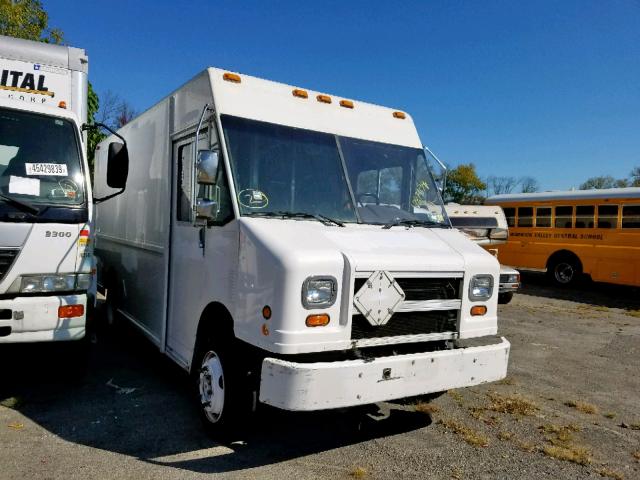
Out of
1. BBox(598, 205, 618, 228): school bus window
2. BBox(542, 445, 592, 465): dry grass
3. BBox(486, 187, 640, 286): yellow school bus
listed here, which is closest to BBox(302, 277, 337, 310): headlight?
BBox(542, 445, 592, 465): dry grass

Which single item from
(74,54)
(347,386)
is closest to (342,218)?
(347,386)

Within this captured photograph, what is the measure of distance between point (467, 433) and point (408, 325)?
4.25 ft

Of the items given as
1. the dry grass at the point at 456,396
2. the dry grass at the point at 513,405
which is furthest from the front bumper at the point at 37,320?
the dry grass at the point at 513,405

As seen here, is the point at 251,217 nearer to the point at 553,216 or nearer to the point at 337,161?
the point at 337,161

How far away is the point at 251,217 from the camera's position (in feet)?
12.9

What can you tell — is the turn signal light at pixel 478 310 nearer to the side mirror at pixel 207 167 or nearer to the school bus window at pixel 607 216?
the side mirror at pixel 207 167

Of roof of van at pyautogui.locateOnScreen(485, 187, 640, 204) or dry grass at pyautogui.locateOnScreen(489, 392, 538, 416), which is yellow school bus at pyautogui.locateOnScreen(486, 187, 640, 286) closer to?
roof of van at pyautogui.locateOnScreen(485, 187, 640, 204)

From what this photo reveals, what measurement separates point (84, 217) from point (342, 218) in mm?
2408

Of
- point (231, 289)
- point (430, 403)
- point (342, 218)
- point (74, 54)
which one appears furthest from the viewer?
point (74, 54)

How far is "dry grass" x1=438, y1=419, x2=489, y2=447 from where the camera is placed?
4.33 m

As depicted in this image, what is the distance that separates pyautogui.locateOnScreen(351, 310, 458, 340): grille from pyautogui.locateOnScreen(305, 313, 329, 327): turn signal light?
26cm

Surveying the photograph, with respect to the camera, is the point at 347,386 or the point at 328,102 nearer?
the point at 347,386

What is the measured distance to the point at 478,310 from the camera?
430 centimetres

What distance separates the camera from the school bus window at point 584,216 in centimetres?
1436
